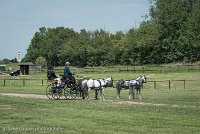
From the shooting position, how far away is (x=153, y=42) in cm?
10388

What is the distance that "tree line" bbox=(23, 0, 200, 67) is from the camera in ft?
310

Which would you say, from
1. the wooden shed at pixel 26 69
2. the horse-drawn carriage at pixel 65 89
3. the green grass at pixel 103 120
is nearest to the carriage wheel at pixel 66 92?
the horse-drawn carriage at pixel 65 89

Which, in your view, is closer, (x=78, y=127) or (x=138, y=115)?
(x=78, y=127)

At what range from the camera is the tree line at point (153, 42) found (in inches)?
3725

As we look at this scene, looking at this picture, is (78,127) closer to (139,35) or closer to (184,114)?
(184,114)

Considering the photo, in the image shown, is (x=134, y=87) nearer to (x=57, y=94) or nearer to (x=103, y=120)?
(x=57, y=94)

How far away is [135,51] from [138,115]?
9034cm

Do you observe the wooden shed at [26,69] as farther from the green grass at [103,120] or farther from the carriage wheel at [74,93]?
the green grass at [103,120]

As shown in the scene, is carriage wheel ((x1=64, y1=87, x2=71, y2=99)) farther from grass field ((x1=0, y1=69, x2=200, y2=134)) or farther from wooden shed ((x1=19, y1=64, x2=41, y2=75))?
wooden shed ((x1=19, y1=64, x2=41, y2=75))

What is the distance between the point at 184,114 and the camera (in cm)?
1859

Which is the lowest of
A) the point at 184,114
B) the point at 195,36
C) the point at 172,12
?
the point at 184,114

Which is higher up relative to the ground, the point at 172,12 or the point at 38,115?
the point at 172,12

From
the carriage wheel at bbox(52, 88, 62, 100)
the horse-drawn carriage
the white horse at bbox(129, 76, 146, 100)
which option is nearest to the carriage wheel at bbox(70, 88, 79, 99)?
the horse-drawn carriage

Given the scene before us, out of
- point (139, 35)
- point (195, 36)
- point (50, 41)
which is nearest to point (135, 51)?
point (139, 35)
